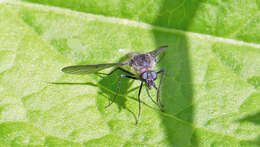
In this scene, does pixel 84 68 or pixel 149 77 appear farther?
pixel 149 77

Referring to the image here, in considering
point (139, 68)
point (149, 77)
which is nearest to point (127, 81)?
point (139, 68)

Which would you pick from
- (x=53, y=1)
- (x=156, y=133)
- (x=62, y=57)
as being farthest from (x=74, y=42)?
(x=156, y=133)

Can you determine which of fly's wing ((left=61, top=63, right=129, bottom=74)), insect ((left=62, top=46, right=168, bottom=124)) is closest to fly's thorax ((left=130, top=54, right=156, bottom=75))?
insect ((left=62, top=46, right=168, bottom=124))

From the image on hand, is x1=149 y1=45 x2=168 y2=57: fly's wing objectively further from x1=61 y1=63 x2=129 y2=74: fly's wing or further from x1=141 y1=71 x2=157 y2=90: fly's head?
x1=61 y1=63 x2=129 y2=74: fly's wing

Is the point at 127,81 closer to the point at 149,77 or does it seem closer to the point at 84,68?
the point at 149,77

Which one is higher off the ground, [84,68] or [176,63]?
[176,63]

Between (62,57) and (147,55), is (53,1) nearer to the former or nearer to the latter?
(62,57)

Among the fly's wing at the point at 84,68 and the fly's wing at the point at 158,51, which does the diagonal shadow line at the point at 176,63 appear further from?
the fly's wing at the point at 84,68
